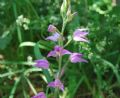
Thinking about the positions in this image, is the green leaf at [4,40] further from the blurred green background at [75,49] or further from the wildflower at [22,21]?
the wildflower at [22,21]

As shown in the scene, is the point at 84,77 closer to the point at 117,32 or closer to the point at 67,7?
the point at 117,32

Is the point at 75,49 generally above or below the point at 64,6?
below

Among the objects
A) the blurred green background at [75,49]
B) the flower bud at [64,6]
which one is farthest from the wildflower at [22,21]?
the flower bud at [64,6]

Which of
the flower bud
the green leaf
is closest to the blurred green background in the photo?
the green leaf

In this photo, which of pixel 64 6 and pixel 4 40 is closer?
pixel 64 6

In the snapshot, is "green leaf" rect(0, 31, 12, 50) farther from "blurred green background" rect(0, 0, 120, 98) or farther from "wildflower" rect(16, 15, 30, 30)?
"wildflower" rect(16, 15, 30, 30)

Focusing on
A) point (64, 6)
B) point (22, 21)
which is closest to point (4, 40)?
point (22, 21)

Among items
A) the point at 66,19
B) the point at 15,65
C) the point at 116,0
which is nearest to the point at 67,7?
the point at 66,19

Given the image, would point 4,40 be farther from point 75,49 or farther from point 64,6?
point 64,6
